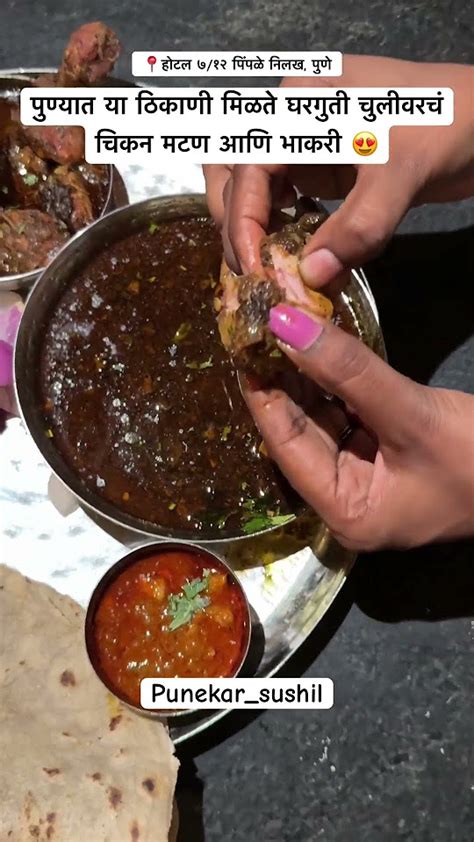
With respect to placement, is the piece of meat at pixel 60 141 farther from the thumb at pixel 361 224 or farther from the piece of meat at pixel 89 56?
the thumb at pixel 361 224

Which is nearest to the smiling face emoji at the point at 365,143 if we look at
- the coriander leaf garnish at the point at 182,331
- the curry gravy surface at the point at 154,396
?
the curry gravy surface at the point at 154,396

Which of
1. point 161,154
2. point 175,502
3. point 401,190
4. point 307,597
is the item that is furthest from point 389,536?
point 161,154

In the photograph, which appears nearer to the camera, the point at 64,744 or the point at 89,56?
the point at 64,744

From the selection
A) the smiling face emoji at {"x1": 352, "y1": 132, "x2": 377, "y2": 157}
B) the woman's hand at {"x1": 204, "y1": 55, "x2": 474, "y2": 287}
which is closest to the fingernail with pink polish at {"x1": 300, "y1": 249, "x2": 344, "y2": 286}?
the woman's hand at {"x1": 204, "y1": 55, "x2": 474, "y2": 287}

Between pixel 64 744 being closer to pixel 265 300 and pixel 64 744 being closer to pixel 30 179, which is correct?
pixel 265 300

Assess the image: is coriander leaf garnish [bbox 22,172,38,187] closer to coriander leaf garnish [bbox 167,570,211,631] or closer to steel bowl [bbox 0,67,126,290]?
steel bowl [bbox 0,67,126,290]

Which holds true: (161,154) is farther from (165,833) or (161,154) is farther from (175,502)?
(165,833)

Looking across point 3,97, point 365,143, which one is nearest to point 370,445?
point 365,143
